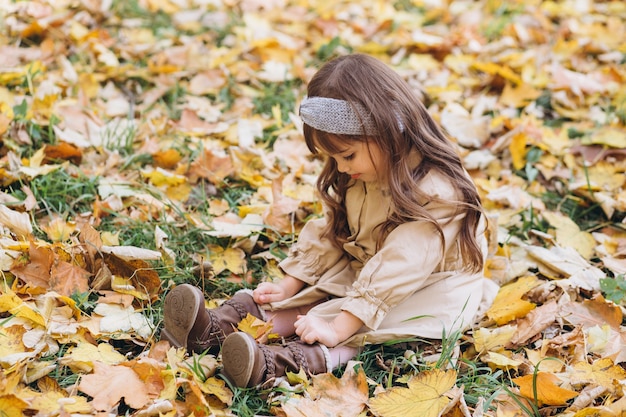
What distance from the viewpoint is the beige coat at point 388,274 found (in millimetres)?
1952

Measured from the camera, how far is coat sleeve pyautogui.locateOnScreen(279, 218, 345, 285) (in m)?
2.24

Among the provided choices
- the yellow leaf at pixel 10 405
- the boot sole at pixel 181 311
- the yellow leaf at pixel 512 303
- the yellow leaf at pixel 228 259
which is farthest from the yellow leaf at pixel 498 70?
the yellow leaf at pixel 10 405

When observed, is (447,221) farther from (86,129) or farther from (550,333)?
(86,129)

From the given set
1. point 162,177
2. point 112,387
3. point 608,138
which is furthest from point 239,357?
point 608,138

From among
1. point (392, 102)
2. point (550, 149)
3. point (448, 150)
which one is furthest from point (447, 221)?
point (550, 149)

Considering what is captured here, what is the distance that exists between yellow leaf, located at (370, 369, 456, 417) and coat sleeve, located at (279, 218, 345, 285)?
0.54 m

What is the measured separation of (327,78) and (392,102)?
0.64 ft

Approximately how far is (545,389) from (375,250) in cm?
64

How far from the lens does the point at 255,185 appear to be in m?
2.81

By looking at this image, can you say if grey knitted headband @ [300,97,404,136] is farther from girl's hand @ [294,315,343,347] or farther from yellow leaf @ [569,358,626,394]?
yellow leaf @ [569,358,626,394]

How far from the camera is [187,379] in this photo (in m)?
1.79

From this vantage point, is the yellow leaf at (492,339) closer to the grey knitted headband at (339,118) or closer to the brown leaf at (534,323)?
the brown leaf at (534,323)

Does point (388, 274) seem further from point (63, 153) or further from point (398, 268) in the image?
point (63, 153)

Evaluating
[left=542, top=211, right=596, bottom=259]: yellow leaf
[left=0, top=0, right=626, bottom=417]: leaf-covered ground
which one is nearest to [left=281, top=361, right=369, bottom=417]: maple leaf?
[left=0, top=0, right=626, bottom=417]: leaf-covered ground
